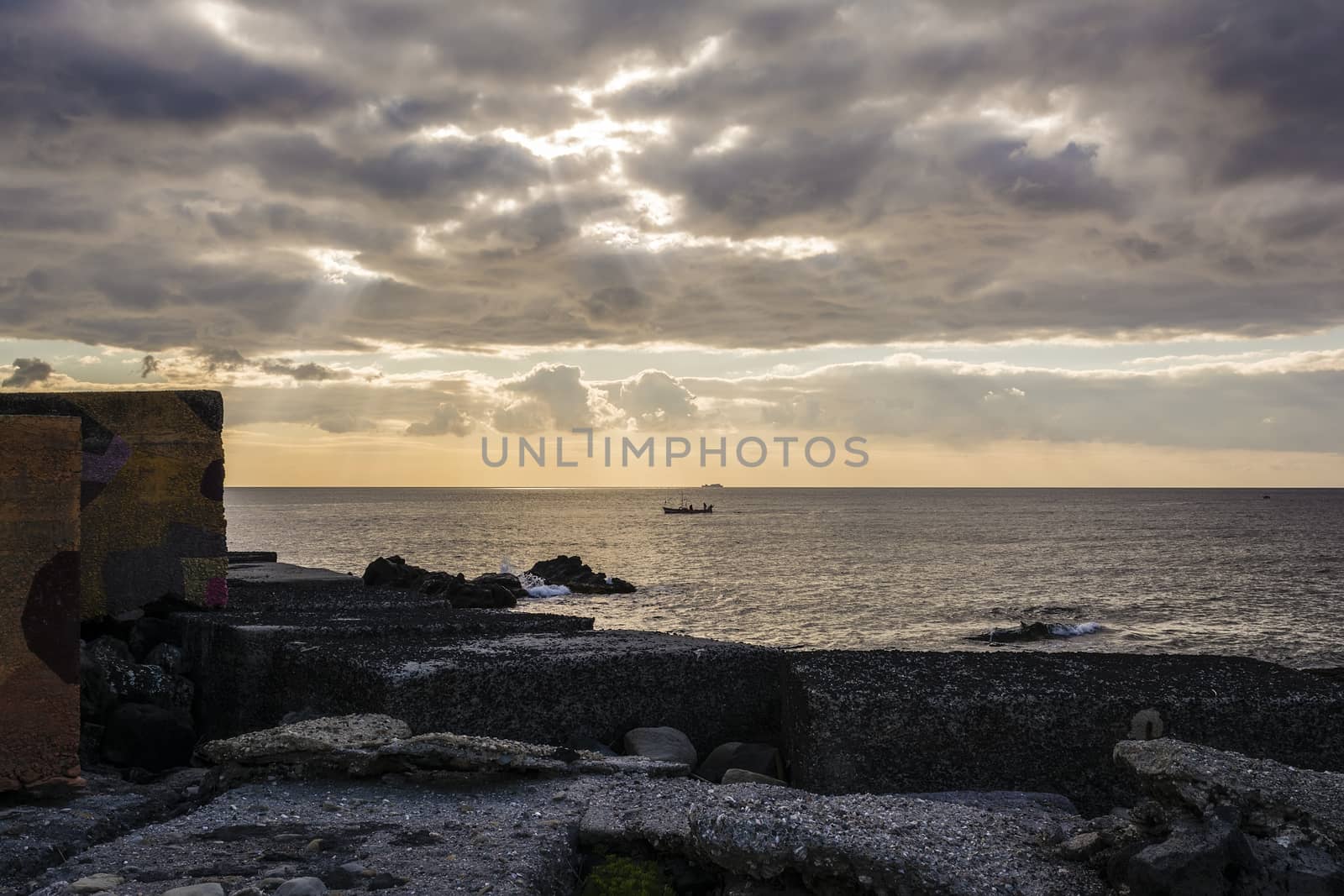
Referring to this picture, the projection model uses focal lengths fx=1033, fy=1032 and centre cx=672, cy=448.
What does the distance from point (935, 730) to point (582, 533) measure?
247ft

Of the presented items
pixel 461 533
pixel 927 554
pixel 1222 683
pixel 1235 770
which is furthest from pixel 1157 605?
pixel 461 533

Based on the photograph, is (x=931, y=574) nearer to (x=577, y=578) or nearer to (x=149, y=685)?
(x=577, y=578)

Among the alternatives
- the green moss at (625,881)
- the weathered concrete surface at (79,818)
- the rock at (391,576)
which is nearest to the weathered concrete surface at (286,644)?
the weathered concrete surface at (79,818)

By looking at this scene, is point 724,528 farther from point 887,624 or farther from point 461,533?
point 887,624

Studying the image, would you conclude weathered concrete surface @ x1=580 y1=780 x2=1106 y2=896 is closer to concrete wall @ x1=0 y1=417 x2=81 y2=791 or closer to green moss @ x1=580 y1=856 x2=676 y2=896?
green moss @ x1=580 y1=856 x2=676 y2=896

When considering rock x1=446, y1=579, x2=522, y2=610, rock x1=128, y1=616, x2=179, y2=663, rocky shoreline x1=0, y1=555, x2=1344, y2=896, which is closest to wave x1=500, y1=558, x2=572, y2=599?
rock x1=446, y1=579, x2=522, y2=610

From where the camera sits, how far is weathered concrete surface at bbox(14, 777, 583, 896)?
356cm

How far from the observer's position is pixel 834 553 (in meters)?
55.6

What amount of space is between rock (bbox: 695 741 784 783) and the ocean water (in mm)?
17000

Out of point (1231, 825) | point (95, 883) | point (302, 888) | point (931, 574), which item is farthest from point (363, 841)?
point (931, 574)

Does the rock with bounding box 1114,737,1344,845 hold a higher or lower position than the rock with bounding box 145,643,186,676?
higher

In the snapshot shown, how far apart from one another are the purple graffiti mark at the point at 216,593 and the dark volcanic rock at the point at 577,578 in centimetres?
2695

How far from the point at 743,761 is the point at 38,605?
12.1 feet

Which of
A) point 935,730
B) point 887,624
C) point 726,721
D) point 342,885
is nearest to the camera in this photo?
point 342,885
